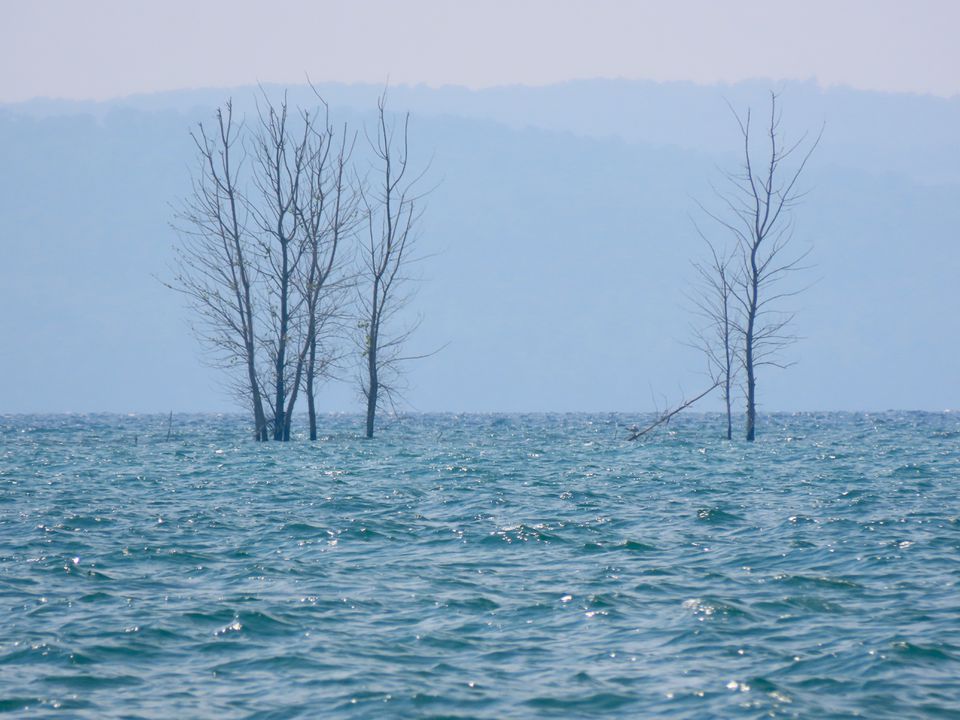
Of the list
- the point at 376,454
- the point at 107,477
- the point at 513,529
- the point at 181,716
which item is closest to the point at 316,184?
the point at 376,454

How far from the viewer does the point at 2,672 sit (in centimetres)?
977

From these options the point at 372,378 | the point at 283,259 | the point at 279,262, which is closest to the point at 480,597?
the point at 283,259

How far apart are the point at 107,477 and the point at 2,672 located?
15325mm

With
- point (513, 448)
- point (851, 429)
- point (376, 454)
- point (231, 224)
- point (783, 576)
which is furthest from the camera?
point (851, 429)

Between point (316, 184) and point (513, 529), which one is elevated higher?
point (316, 184)

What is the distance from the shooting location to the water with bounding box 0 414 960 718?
923cm

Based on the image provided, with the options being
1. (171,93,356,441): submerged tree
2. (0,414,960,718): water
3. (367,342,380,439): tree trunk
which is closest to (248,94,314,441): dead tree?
(171,93,356,441): submerged tree

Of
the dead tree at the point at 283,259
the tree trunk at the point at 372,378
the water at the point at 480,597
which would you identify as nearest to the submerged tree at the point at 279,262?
the dead tree at the point at 283,259

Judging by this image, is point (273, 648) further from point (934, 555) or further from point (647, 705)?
point (934, 555)

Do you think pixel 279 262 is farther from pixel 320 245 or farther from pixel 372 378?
pixel 372 378

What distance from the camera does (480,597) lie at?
12461mm

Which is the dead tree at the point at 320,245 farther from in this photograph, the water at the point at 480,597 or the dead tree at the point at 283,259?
the water at the point at 480,597

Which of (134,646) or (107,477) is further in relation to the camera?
(107,477)

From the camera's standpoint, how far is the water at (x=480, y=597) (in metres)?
9.23
